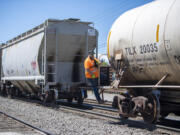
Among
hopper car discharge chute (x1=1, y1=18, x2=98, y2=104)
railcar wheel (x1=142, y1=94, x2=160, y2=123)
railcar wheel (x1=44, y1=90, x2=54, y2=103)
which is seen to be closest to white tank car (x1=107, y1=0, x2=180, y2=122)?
railcar wheel (x1=142, y1=94, x2=160, y2=123)

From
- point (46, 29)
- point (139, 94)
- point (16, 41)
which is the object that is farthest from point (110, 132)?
point (16, 41)

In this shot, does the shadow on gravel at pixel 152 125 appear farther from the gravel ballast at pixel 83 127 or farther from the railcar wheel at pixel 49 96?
the railcar wheel at pixel 49 96

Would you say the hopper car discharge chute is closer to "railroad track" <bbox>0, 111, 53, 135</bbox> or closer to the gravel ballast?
the gravel ballast

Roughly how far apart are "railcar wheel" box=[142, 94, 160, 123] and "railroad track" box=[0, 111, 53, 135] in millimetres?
2845

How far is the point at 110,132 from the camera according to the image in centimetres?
695

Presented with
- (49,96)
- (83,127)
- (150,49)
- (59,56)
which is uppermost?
(59,56)

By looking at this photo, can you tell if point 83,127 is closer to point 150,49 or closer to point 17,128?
point 17,128

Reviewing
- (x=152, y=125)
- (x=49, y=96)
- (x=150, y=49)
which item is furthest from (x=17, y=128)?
(x=49, y=96)

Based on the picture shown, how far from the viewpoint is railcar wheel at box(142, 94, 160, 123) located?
23.7 ft

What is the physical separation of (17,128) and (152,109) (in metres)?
3.85

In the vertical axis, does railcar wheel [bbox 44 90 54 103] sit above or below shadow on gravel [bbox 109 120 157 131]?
above

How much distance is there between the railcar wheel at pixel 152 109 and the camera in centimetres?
722

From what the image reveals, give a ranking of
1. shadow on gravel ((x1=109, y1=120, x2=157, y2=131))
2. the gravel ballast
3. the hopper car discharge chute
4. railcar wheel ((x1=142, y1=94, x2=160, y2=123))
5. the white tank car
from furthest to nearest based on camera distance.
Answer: the hopper car discharge chute < shadow on gravel ((x1=109, y1=120, x2=157, y2=131)) < railcar wheel ((x1=142, y1=94, x2=160, y2=123)) < the gravel ballast < the white tank car

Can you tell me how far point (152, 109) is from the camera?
7352mm
